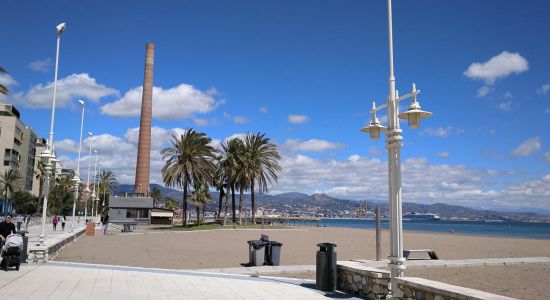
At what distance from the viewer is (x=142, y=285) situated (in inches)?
436

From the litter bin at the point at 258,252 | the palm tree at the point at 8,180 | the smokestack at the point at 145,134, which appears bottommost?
the litter bin at the point at 258,252

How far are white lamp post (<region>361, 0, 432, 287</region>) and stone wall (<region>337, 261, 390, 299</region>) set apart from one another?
0.84 metres

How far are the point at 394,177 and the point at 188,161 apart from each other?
48.2 metres

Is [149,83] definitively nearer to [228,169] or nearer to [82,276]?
[228,169]

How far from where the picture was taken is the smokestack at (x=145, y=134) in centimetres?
7472

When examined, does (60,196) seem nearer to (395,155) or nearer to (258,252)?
(258,252)

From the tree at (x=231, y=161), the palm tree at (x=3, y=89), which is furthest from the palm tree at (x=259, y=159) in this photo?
the palm tree at (x=3, y=89)

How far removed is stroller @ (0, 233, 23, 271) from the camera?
43.5ft

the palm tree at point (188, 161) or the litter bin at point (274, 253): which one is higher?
the palm tree at point (188, 161)

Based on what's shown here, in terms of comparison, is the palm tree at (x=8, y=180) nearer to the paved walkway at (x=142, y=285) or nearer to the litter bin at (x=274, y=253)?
the litter bin at (x=274, y=253)

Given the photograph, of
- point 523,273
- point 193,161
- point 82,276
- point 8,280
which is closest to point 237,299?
point 82,276

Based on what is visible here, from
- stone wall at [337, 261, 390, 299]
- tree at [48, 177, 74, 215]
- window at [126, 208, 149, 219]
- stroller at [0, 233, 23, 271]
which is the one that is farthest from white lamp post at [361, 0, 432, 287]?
tree at [48, 177, 74, 215]

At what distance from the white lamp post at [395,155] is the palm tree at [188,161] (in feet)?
156

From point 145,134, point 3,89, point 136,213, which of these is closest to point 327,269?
point 3,89
